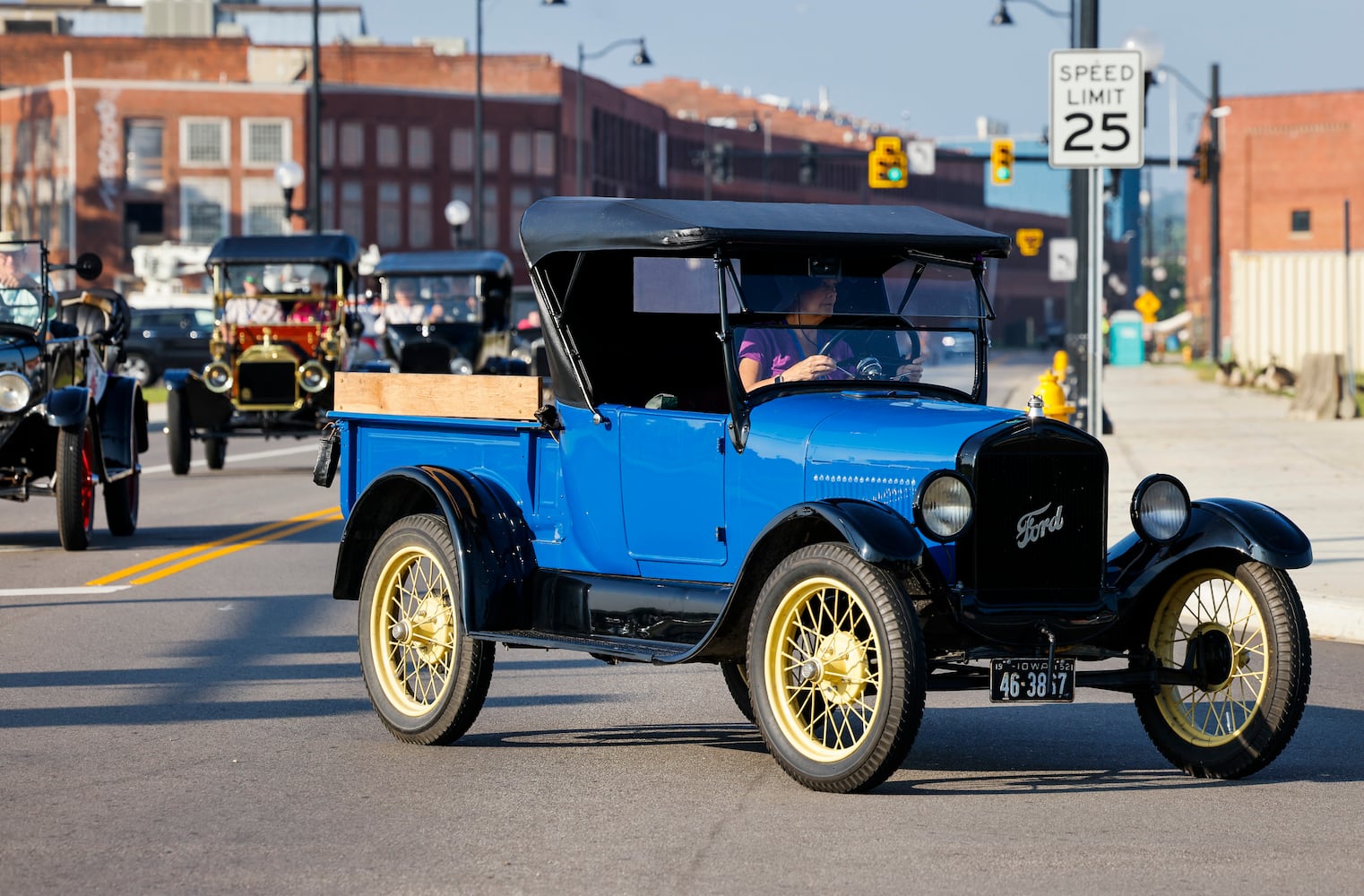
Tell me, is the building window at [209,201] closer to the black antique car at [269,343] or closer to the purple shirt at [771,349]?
the black antique car at [269,343]

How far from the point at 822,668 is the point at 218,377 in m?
17.2

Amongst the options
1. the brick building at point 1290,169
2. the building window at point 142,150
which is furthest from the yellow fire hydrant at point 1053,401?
the building window at point 142,150

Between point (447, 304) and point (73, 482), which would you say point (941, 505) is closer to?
point (73, 482)

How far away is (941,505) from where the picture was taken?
22.5 ft

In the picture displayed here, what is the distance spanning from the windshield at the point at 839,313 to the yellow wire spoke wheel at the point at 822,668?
99cm

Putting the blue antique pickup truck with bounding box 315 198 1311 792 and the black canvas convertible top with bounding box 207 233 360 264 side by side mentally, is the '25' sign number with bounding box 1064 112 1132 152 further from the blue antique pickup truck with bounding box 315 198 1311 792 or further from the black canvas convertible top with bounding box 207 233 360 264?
the black canvas convertible top with bounding box 207 233 360 264

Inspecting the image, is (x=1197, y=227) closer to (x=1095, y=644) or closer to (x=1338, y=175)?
(x=1338, y=175)

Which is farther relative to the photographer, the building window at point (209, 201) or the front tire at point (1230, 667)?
the building window at point (209, 201)

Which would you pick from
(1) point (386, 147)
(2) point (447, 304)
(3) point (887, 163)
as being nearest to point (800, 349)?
(2) point (447, 304)

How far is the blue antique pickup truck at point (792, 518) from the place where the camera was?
6918mm

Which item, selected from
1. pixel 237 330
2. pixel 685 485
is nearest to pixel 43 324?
pixel 237 330

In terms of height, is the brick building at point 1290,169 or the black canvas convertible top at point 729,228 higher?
the brick building at point 1290,169

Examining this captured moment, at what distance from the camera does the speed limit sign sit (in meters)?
14.8

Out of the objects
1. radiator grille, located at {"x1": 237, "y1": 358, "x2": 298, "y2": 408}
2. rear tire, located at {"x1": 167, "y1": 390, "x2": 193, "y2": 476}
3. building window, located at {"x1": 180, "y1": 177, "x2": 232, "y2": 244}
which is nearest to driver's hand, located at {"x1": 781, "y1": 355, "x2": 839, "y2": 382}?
rear tire, located at {"x1": 167, "y1": 390, "x2": 193, "y2": 476}
